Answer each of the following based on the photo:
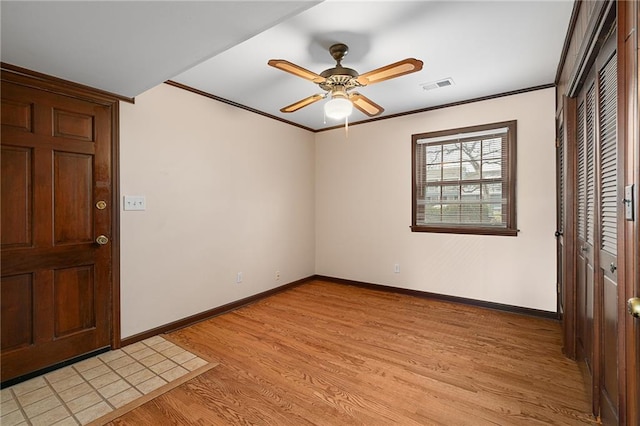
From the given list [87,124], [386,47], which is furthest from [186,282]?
[386,47]

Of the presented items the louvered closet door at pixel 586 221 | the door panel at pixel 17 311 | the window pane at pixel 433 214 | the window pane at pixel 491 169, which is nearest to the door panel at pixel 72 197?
the door panel at pixel 17 311

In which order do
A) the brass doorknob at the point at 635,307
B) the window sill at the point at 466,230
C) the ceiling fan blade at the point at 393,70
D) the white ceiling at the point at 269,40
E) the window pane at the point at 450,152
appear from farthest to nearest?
the window pane at the point at 450,152
the window sill at the point at 466,230
the ceiling fan blade at the point at 393,70
the white ceiling at the point at 269,40
the brass doorknob at the point at 635,307

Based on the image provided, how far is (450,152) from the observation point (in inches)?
151

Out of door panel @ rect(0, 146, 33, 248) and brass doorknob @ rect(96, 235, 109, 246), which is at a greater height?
door panel @ rect(0, 146, 33, 248)

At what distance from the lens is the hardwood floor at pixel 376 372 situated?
1.77m

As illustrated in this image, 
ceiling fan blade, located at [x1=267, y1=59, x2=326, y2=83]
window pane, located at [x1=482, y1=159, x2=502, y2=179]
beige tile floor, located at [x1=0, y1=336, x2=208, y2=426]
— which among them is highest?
ceiling fan blade, located at [x1=267, y1=59, x2=326, y2=83]

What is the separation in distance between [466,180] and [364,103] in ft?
6.13

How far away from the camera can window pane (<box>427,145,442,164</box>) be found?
3918 millimetres

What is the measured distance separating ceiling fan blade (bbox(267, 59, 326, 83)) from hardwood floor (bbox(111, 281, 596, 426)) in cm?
229

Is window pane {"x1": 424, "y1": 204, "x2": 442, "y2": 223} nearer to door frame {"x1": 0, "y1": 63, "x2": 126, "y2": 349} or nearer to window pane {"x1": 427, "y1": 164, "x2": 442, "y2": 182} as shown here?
window pane {"x1": 427, "y1": 164, "x2": 442, "y2": 182}

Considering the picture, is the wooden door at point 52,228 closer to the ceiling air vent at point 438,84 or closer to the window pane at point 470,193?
the ceiling air vent at point 438,84

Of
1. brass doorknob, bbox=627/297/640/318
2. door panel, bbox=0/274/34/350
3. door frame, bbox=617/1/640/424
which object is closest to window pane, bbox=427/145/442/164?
door frame, bbox=617/1/640/424

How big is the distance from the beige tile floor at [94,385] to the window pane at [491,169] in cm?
372

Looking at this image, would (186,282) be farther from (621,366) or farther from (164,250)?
(621,366)
